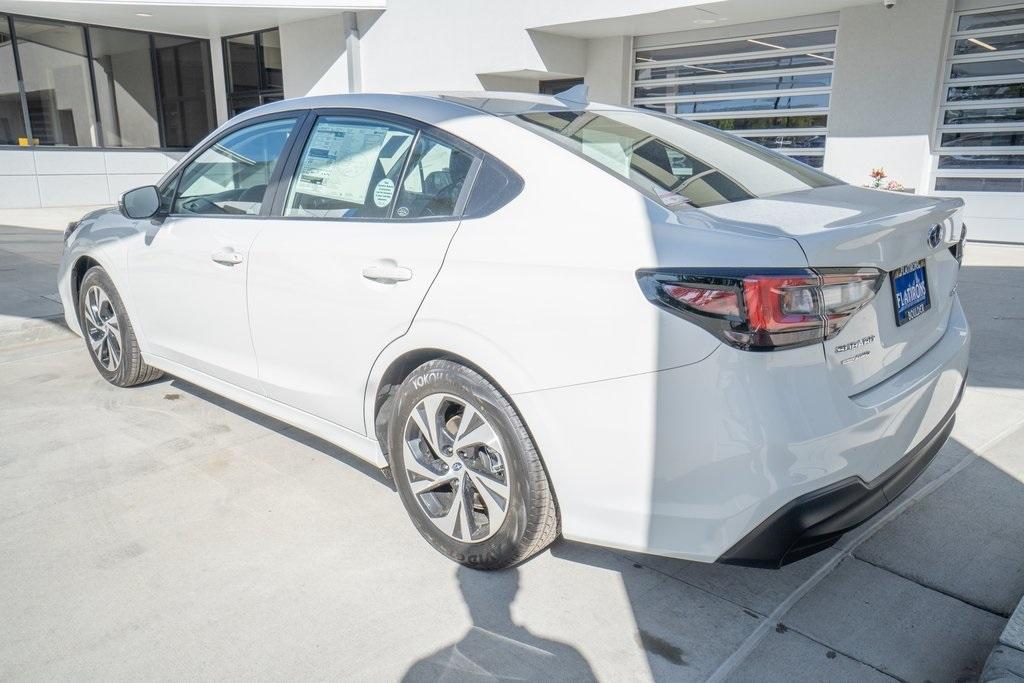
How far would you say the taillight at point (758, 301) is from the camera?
6.45 feet

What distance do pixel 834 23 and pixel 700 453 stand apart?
38.9 ft

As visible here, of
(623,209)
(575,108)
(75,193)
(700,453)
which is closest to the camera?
(700,453)

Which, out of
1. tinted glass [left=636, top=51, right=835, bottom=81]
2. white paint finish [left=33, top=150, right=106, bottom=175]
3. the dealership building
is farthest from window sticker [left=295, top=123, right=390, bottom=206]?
white paint finish [left=33, top=150, right=106, bottom=175]

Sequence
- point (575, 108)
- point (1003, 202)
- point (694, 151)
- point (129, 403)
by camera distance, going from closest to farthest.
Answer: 1. point (694, 151)
2. point (575, 108)
3. point (129, 403)
4. point (1003, 202)

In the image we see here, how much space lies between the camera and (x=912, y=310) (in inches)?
93.7

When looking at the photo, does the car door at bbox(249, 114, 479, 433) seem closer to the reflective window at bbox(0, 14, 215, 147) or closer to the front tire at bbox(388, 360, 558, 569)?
the front tire at bbox(388, 360, 558, 569)

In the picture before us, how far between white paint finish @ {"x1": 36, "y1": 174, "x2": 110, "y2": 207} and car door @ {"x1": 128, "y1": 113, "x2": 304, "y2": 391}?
13736mm

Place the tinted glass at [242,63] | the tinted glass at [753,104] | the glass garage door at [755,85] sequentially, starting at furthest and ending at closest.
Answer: the tinted glass at [242,63] < the tinted glass at [753,104] < the glass garage door at [755,85]

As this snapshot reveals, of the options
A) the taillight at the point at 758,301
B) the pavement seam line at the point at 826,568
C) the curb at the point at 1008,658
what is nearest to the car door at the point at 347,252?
the taillight at the point at 758,301

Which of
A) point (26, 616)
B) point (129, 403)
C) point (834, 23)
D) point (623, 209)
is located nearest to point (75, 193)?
point (129, 403)

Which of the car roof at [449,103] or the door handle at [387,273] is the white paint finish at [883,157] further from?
the door handle at [387,273]

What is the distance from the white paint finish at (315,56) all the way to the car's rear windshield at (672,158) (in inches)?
529

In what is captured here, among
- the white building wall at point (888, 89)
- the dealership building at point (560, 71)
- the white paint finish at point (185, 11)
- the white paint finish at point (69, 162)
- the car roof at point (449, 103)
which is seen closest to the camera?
the car roof at point (449, 103)

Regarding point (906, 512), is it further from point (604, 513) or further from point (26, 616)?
point (26, 616)
